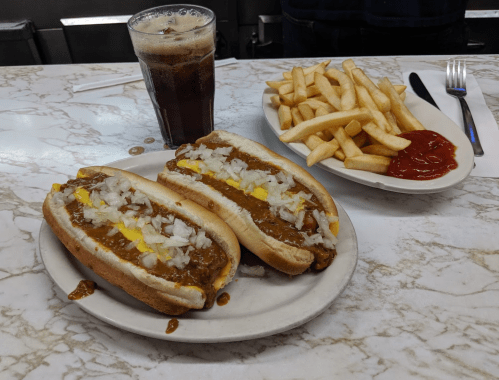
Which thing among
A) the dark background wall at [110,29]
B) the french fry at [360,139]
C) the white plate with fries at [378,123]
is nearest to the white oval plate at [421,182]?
the white plate with fries at [378,123]

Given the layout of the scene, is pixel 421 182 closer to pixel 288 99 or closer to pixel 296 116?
pixel 296 116

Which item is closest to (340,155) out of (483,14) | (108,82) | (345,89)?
(345,89)

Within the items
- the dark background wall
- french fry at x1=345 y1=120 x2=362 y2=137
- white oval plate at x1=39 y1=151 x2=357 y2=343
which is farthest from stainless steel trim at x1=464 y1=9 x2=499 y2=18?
white oval plate at x1=39 y1=151 x2=357 y2=343

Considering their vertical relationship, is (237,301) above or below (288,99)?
below

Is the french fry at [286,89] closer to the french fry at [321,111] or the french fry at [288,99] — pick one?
the french fry at [288,99]

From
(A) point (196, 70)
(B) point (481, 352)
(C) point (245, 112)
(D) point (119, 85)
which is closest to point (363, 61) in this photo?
(C) point (245, 112)

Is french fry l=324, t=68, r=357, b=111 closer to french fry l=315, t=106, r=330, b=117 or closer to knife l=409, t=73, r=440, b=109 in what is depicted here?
french fry l=315, t=106, r=330, b=117
